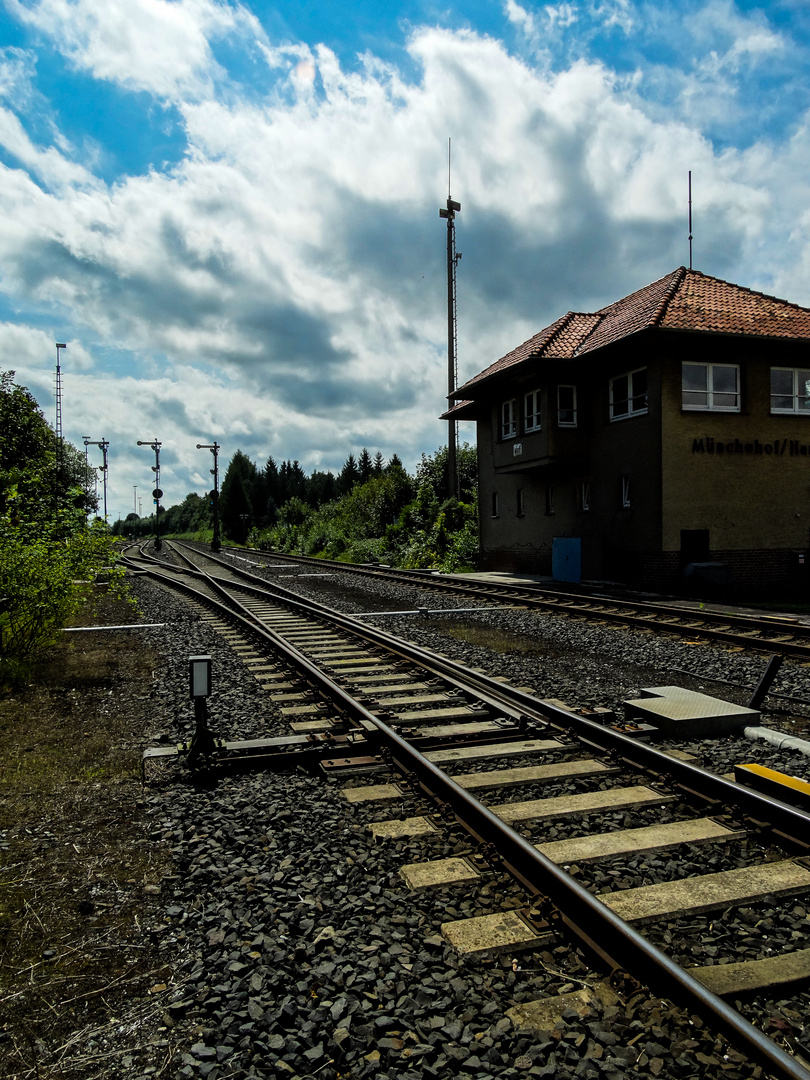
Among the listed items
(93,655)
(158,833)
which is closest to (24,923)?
(158,833)

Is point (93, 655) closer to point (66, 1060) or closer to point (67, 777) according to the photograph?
point (67, 777)

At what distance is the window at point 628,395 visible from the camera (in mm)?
19875

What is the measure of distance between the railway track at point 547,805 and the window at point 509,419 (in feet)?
59.5

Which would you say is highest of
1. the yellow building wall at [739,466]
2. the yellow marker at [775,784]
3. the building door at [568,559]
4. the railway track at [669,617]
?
the yellow building wall at [739,466]

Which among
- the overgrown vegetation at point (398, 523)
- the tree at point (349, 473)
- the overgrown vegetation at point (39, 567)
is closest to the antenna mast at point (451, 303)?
the overgrown vegetation at point (398, 523)

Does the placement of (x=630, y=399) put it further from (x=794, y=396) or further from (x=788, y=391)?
(x=794, y=396)

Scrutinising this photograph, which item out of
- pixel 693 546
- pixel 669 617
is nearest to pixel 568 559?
pixel 693 546

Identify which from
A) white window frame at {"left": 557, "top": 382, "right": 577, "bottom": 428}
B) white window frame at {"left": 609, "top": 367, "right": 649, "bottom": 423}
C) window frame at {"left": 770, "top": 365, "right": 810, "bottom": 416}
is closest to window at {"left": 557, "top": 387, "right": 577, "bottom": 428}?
white window frame at {"left": 557, "top": 382, "right": 577, "bottom": 428}

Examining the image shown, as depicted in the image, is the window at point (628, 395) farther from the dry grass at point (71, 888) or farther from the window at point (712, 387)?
the dry grass at point (71, 888)

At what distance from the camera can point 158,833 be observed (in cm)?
408

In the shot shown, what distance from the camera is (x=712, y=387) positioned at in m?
19.2

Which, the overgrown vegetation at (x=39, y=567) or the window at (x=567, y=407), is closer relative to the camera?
the overgrown vegetation at (x=39, y=567)

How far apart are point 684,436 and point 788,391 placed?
399cm

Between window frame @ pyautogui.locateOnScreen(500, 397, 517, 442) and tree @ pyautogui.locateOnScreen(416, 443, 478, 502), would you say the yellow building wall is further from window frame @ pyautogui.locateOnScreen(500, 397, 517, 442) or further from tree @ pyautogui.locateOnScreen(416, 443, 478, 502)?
tree @ pyautogui.locateOnScreen(416, 443, 478, 502)
